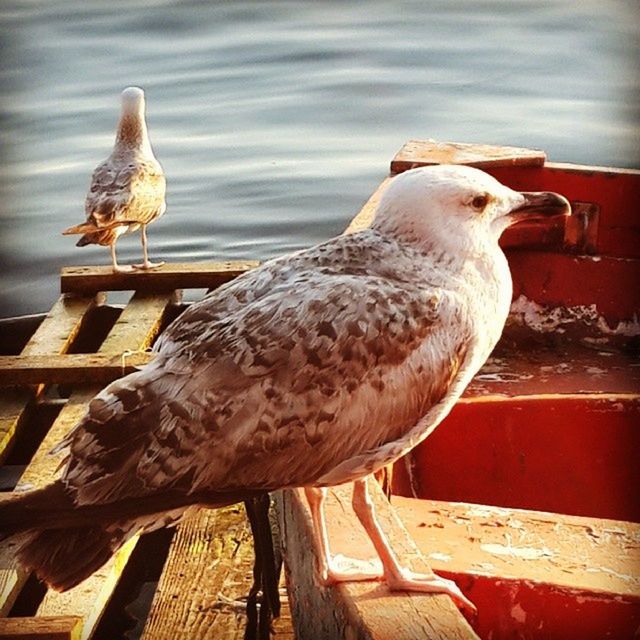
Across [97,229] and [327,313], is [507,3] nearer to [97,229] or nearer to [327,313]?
Result: [97,229]

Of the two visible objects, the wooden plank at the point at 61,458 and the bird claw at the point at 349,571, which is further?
the wooden plank at the point at 61,458

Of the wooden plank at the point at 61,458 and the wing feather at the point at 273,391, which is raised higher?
the wing feather at the point at 273,391

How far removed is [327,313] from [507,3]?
1331 cm

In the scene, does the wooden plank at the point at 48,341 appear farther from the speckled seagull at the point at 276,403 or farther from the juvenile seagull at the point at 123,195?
the speckled seagull at the point at 276,403

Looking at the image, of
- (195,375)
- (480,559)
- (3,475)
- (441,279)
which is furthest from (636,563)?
(3,475)

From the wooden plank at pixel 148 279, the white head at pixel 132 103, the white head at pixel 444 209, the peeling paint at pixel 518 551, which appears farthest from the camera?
the white head at pixel 132 103

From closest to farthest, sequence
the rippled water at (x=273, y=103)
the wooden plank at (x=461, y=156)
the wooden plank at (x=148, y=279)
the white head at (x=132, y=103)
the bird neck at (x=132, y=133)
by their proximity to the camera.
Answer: the wooden plank at (x=461, y=156) < the wooden plank at (x=148, y=279) < the bird neck at (x=132, y=133) < the white head at (x=132, y=103) < the rippled water at (x=273, y=103)

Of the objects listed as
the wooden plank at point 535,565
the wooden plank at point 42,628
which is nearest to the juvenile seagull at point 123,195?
the wooden plank at point 42,628

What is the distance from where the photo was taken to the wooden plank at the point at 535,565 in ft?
10.2

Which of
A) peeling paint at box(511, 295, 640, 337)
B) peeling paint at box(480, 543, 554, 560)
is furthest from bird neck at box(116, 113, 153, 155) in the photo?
Answer: peeling paint at box(480, 543, 554, 560)

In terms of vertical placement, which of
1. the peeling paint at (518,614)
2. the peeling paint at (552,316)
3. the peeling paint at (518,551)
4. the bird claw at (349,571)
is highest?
the bird claw at (349,571)

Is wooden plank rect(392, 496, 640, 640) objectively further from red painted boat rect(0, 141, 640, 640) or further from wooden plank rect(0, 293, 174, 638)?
wooden plank rect(0, 293, 174, 638)

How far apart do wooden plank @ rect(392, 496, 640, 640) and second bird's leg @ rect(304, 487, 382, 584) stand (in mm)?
366

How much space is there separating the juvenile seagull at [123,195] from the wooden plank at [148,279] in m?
0.15
